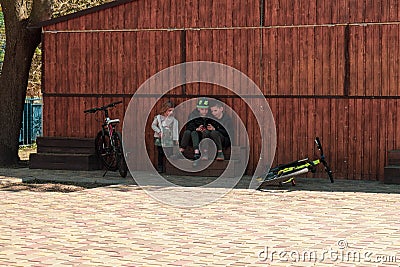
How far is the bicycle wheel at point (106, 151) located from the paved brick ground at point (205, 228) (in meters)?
2.09

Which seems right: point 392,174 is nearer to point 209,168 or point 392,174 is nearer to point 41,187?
point 209,168

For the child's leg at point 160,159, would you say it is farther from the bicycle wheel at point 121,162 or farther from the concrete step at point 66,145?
the concrete step at point 66,145

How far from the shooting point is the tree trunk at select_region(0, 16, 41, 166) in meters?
21.3

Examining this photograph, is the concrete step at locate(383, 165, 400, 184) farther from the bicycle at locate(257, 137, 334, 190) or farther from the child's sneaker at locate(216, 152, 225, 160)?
the child's sneaker at locate(216, 152, 225, 160)

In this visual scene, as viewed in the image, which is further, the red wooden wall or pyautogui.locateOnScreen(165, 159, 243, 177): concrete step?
pyautogui.locateOnScreen(165, 159, 243, 177): concrete step

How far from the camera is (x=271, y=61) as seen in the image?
19.2m

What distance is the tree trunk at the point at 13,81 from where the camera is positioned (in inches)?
837

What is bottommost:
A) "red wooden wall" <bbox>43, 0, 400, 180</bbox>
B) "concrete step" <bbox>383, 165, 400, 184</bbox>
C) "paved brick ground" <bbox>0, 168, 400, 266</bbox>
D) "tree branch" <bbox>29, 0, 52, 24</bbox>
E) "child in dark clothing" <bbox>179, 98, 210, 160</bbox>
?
"paved brick ground" <bbox>0, 168, 400, 266</bbox>

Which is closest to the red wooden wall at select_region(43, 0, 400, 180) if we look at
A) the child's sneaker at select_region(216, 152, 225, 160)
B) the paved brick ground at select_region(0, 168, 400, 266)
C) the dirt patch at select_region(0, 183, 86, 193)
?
the child's sneaker at select_region(216, 152, 225, 160)

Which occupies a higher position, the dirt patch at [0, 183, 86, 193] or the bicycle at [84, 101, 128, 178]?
the bicycle at [84, 101, 128, 178]

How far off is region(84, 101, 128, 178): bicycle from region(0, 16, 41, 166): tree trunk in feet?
8.15

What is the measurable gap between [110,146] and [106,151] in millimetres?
163

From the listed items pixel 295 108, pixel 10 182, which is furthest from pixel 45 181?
pixel 295 108

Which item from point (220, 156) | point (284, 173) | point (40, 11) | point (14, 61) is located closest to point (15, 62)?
point (14, 61)
